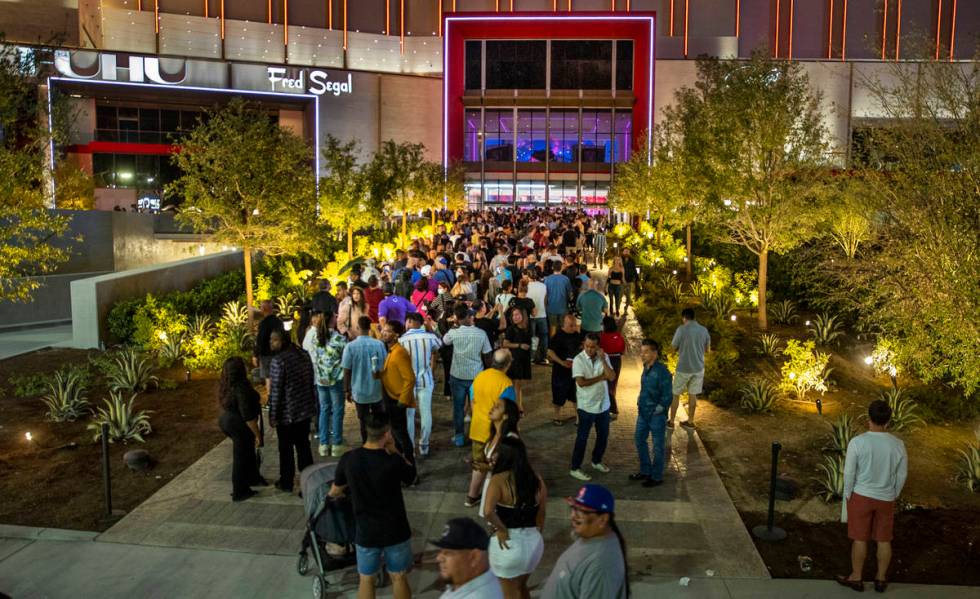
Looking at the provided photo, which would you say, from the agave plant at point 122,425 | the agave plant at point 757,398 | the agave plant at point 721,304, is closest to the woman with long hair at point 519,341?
the agave plant at point 757,398

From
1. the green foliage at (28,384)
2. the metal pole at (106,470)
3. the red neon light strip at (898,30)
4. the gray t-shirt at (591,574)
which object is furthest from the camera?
the red neon light strip at (898,30)

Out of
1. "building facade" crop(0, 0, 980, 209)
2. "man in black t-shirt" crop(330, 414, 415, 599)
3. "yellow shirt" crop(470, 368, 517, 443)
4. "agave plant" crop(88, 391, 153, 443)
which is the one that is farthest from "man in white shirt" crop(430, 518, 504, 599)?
"building facade" crop(0, 0, 980, 209)

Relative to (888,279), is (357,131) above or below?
above

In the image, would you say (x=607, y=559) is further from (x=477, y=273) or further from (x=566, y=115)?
(x=566, y=115)

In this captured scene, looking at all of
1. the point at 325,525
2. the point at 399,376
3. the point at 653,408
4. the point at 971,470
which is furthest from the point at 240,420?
the point at 971,470

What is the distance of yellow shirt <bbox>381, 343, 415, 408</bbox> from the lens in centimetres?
786

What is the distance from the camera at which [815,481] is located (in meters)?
8.42

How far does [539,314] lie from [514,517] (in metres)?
7.81

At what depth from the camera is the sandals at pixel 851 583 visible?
6.00m

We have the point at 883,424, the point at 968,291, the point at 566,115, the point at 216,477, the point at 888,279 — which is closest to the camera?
the point at 883,424

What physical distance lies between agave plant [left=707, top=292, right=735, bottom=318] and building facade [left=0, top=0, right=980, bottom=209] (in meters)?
32.4

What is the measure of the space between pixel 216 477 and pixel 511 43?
50548 millimetres

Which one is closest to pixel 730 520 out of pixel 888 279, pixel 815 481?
pixel 815 481

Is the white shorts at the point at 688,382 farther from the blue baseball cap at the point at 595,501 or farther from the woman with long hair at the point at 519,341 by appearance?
the blue baseball cap at the point at 595,501
